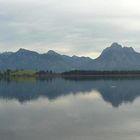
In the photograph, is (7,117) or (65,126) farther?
(7,117)

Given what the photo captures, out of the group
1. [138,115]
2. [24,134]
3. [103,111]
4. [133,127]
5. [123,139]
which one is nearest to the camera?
[123,139]

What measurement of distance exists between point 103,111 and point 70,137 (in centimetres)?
2085

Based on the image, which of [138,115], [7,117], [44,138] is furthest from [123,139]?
[7,117]

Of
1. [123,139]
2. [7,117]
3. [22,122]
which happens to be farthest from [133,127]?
[7,117]

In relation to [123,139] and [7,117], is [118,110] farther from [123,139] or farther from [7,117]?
[123,139]

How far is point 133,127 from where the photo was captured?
41.3m

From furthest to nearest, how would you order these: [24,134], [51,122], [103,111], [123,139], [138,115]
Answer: [103,111] → [138,115] → [51,122] → [24,134] → [123,139]

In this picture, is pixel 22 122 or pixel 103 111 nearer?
pixel 22 122

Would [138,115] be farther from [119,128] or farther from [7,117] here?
[7,117]

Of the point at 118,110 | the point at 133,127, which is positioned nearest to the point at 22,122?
the point at 133,127

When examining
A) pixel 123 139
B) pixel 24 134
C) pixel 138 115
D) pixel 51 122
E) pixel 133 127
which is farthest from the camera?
pixel 138 115

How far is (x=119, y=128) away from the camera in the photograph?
1620 inches

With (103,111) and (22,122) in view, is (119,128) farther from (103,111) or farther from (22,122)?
(103,111)

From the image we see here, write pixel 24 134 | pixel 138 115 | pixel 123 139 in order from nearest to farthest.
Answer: pixel 123 139 < pixel 24 134 < pixel 138 115
